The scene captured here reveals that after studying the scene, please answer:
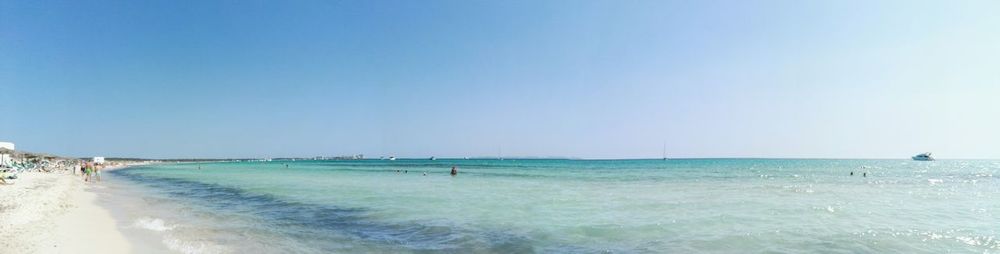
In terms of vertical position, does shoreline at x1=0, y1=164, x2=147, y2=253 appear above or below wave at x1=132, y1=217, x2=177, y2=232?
above

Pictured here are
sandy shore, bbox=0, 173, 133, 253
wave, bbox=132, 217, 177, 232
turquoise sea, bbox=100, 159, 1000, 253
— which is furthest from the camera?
wave, bbox=132, 217, 177, 232

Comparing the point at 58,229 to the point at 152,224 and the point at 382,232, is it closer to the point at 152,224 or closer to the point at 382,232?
the point at 152,224

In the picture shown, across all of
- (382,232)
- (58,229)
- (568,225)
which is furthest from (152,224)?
(568,225)

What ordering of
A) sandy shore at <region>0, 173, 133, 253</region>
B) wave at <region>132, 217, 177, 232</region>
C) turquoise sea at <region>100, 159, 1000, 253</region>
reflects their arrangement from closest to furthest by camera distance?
sandy shore at <region>0, 173, 133, 253</region> < turquoise sea at <region>100, 159, 1000, 253</region> < wave at <region>132, 217, 177, 232</region>

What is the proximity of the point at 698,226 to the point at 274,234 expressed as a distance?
1111 centimetres

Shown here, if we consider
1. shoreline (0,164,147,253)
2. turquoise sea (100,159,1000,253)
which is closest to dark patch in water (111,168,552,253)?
turquoise sea (100,159,1000,253)

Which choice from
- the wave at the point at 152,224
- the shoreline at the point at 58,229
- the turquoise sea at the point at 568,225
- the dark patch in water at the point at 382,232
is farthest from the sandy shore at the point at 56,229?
the dark patch in water at the point at 382,232

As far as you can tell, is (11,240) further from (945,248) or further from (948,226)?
(948,226)

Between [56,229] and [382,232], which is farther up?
[56,229]

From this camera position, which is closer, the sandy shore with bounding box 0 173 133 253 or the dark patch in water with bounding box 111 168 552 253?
the sandy shore with bounding box 0 173 133 253

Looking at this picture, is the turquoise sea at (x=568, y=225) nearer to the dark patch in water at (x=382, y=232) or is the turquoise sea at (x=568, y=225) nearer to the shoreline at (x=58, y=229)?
the dark patch in water at (x=382, y=232)

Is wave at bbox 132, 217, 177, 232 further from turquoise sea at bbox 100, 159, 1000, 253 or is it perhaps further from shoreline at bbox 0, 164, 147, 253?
shoreline at bbox 0, 164, 147, 253

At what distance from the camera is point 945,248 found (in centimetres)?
1152

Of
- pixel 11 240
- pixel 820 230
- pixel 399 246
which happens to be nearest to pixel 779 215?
pixel 820 230
